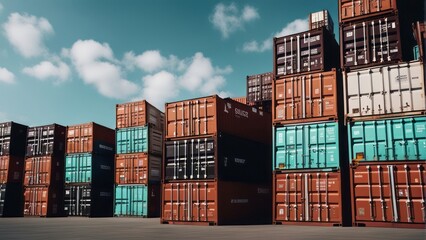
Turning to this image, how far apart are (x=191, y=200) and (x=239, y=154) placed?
3.74 metres

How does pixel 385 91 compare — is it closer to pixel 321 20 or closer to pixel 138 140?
pixel 321 20

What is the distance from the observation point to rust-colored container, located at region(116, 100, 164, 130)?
28.1 m

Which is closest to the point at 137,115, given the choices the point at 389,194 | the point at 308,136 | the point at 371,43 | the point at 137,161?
the point at 137,161

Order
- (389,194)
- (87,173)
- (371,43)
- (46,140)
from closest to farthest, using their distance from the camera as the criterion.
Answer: (389,194)
(371,43)
(87,173)
(46,140)

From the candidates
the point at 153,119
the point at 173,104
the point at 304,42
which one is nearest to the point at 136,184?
the point at 153,119

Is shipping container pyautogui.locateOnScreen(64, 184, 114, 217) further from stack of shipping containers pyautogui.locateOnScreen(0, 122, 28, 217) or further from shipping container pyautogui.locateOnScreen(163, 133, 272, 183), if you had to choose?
shipping container pyautogui.locateOnScreen(163, 133, 272, 183)

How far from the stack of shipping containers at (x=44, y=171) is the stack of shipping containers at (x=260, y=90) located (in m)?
14.9

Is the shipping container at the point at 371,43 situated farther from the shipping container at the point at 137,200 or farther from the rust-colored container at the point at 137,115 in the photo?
the shipping container at the point at 137,200

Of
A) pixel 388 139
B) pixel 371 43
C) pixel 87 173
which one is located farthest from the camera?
pixel 87 173

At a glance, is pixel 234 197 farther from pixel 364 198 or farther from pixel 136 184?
pixel 136 184

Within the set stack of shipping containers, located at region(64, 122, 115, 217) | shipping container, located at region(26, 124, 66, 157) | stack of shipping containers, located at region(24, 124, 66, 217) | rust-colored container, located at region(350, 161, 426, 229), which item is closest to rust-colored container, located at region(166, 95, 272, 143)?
rust-colored container, located at region(350, 161, 426, 229)

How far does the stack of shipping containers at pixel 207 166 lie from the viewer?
19.5 meters

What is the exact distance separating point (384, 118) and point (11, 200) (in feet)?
89.2

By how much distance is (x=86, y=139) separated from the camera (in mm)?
29688
